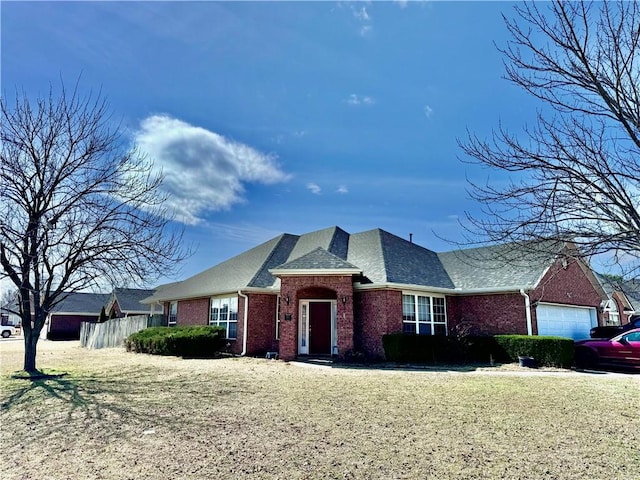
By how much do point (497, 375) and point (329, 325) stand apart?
308 inches

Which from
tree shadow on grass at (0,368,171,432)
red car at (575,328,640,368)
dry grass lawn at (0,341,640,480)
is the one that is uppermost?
A: red car at (575,328,640,368)

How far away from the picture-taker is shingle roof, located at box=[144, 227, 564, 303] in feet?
59.4

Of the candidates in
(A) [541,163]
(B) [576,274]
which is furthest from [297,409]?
(B) [576,274]

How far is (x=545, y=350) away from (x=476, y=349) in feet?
8.58

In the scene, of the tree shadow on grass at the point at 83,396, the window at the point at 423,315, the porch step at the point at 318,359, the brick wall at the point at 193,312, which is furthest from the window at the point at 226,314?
the tree shadow on grass at the point at 83,396

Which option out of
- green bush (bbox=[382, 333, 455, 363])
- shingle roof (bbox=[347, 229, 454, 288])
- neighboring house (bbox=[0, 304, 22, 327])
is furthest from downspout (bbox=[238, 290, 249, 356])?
neighboring house (bbox=[0, 304, 22, 327])

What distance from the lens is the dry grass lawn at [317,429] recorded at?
511cm

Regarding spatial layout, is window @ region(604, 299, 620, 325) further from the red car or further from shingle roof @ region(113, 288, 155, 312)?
shingle roof @ region(113, 288, 155, 312)

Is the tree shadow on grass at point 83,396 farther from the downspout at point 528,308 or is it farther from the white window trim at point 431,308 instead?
the downspout at point 528,308

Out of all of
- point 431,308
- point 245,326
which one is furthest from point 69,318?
point 431,308

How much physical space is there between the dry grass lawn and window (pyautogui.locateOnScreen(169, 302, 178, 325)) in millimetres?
13748

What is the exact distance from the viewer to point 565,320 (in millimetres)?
20406

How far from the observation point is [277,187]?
19500 millimetres

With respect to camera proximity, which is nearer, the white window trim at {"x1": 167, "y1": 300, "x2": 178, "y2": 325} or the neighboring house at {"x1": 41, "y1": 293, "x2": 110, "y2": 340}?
the white window trim at {"x1": 167, "y1": 300, "x2": 178, "y2": 325}
